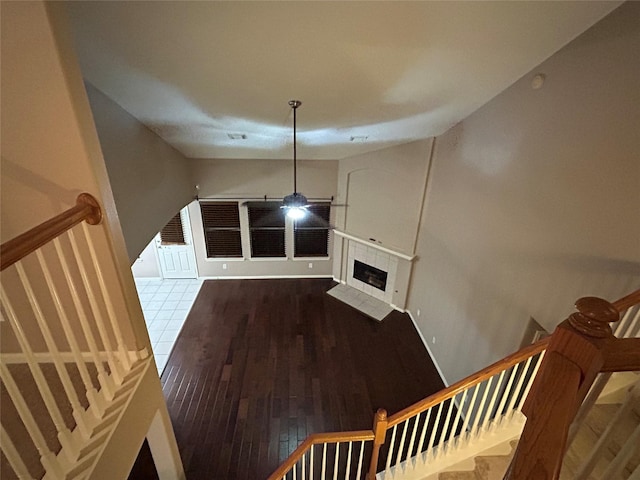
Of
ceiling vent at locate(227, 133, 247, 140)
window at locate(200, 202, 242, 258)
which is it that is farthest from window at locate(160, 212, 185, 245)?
ceiling vent at locate(227, 133, 247, 140)

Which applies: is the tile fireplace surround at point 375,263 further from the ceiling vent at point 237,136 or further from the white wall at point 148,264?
the white wall at point 148,264

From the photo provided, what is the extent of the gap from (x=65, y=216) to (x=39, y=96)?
61 centimetres

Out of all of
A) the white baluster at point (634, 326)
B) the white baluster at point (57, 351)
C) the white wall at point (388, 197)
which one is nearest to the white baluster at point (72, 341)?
the white baluster at point (57, 351)

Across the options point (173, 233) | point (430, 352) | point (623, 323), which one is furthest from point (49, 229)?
point (173, 233)

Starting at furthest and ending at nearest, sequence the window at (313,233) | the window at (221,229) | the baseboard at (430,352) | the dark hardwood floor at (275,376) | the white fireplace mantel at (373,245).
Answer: the window at (313,233)
the window at (221,229)
the white fireplace mantel at (373,245)
the baseboard at (430,352)
the dark hardwood floor at (275,376)

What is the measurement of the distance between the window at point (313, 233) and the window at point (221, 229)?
153 cm

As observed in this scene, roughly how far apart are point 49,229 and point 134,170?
2680 millimetres

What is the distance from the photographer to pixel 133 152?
368 centimetres

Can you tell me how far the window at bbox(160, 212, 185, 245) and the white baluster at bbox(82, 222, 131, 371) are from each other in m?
6.04

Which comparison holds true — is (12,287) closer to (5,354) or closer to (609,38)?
(5,354)

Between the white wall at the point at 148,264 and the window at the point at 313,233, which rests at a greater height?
the window at the point at 313,233

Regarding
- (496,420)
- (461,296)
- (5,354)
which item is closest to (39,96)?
(5,354)

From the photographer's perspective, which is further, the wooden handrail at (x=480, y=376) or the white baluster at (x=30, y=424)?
the wooden handrail at (x=480, y=376)

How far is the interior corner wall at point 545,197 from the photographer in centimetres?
219
